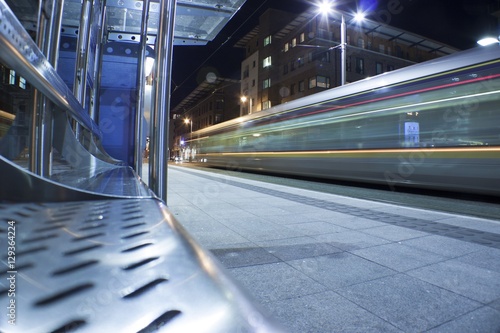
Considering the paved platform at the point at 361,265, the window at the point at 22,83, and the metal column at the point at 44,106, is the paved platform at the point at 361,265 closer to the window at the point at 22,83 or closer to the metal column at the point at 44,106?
the metal column at the point at 44,106

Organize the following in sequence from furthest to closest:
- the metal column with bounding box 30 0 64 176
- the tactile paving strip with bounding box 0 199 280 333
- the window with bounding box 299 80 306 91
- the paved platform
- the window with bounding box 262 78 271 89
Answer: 1. the window with bounding box 262 78 271 89
2. the window with bounding box 299 80 306 91
3. the metal column with bounding box 30 0 64 176
4. the paved platform
5. the tactile paving strip with bounding box 0 199 280 333

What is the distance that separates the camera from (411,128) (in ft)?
24.7

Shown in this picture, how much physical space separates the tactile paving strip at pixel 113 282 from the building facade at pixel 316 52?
110ft

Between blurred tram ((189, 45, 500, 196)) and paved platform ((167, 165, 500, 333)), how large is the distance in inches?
88.6

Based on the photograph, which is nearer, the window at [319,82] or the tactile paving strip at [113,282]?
the tactile paving strip at [113,282]

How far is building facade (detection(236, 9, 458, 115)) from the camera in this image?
110 feet

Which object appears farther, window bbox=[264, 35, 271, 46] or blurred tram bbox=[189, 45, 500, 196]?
window bbox=[264, 35, 271, 46]

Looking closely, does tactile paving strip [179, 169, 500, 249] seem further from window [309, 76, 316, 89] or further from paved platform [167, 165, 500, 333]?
window [309, 76, 316, 89]

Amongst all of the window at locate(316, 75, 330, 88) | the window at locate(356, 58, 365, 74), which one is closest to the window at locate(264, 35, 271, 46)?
the window at locate(316, 75, 330, 88)

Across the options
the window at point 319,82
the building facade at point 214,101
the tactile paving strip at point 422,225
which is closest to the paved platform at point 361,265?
the tactile paving strip at point 422,225

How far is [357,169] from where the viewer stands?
8883 mm

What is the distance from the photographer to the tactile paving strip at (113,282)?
0.48 m

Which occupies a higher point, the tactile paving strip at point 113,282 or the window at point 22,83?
the window at point 22,83

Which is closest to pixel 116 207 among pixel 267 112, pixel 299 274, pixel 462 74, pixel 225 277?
pixel 225 277
